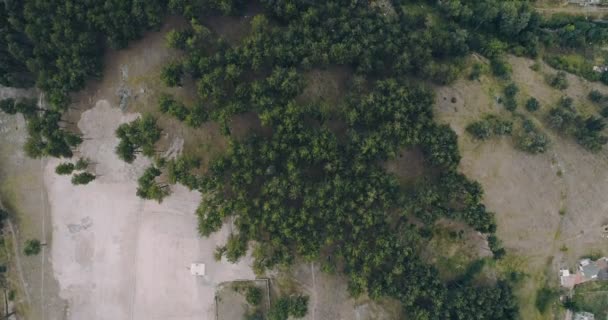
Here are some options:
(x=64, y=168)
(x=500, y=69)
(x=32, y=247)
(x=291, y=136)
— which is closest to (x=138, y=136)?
(x=64, y=168)

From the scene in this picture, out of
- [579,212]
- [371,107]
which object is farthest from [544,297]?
[371,107]

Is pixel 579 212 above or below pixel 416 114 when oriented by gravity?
below

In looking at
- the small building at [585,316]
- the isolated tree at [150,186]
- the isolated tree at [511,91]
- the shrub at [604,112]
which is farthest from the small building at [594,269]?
the isolated tree at [150,186]

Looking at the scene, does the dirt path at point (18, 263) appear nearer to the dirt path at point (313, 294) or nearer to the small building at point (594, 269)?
the dirt path at point (313, 294)

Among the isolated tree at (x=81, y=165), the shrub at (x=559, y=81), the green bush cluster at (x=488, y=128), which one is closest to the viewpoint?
the isolated tree at (x=81, y=165)

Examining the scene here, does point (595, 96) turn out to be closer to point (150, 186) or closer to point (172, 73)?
point (172, 73)

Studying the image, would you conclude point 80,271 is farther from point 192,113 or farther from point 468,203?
point 468,203
